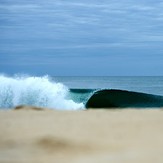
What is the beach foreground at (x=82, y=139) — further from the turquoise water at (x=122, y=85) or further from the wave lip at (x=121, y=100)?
the turquoise water at (x=122, y=85)

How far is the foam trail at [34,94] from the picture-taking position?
1941 cm

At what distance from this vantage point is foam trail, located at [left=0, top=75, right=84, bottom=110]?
764 inches

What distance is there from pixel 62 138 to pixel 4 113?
234cm

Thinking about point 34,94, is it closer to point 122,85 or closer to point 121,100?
point 121,100

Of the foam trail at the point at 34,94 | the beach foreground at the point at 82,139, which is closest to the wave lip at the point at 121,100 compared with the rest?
the foam trail at the point at 34,94

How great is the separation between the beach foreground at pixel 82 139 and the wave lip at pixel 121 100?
1281 centimetres

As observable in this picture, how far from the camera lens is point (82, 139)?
4.91 meters

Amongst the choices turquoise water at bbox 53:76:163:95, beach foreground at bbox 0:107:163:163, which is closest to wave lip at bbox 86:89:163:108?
beach foreground at bbox 0:107:163:163

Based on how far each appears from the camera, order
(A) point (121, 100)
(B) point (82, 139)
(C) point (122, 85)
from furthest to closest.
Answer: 1. (C) point (122, 85)
2. (A) point (121, 100)
3. (B) point (82, 139)

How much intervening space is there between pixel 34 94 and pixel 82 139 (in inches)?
601

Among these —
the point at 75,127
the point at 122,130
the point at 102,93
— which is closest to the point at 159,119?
the point at 122,130

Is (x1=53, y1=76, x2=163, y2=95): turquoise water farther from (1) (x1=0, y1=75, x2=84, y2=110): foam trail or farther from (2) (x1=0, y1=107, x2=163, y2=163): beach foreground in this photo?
(2) (x1=0, y1=107, x2=163, y2=163): beach foreground

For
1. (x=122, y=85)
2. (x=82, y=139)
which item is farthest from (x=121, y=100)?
A: (x=122, y=85)

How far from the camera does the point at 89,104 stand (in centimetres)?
2059
